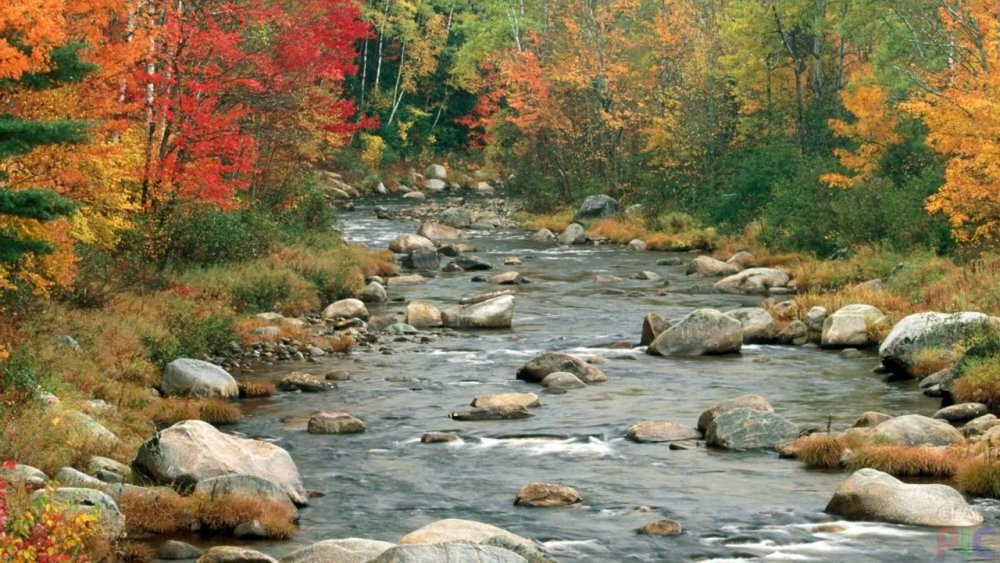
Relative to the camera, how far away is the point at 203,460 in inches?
579

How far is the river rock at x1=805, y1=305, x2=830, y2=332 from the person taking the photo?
2614 cm

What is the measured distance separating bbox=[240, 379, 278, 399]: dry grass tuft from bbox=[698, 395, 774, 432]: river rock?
272 inches

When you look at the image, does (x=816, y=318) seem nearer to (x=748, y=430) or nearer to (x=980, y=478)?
(x=748, y=430)

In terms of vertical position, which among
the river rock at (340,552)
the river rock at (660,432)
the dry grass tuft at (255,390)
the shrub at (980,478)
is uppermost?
the shrub at (980,478)

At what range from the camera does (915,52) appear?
3850 centimetres

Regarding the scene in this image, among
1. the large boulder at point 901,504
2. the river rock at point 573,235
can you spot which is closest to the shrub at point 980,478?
the large boulder at point 901,504

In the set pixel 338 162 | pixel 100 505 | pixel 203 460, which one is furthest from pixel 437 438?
pixel 338 162

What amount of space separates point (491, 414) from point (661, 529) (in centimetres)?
616

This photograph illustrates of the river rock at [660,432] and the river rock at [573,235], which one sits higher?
the river rock at [660,432]

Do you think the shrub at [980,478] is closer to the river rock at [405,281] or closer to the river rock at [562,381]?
the river rock at [562,381]

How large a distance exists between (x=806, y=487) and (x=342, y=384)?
9.10 m

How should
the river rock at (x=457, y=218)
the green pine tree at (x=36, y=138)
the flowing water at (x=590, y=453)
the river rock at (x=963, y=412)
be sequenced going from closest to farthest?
the flowing water at (x=590, y=453), the green pine tree at (x=36, y=138), the river rock at (x=963, y=412), the river rock at (x=457, y=218)

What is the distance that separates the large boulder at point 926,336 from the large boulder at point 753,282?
10079mm

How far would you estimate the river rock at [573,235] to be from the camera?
45875mm
